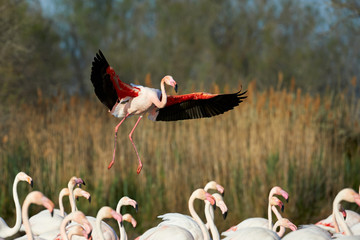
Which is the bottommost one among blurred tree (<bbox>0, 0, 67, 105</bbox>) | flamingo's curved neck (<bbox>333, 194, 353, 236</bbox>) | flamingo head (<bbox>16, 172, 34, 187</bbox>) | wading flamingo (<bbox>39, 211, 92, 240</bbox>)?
flamingo's curved neck (<bbox>333, 194, 353, 236</bbox>)

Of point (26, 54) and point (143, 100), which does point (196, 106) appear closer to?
point (143, 100)

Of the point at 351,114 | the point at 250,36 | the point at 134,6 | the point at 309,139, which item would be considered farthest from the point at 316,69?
the point at 309,139

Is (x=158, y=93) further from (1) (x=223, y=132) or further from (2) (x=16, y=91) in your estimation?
(2) (x=16, y=91)

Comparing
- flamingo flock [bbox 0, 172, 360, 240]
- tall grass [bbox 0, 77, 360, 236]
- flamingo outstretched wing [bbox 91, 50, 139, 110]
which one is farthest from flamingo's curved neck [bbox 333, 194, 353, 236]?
flamingo outstretched wing [bbox 91, 50, 139, 110]

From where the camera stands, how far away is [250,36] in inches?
818

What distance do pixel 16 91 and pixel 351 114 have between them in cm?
660

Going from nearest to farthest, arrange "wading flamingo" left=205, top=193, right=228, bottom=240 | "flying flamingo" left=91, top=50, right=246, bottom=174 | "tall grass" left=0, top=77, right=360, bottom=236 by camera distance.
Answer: "flying flamingo" left=91, top=50, right=246, bottom=174
"wading flamingo" left=205, top=193, right=228, bottom=240
"tall grass" left=0, top=77, right=360, bottom=236

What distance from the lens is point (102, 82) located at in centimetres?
326

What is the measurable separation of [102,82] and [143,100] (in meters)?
0.25

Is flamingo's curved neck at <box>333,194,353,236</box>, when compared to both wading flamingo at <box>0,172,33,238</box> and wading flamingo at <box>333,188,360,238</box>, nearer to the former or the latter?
wading flamingo at <box>333,188,360,238</box>

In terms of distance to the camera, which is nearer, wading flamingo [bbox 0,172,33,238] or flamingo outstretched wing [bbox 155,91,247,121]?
flamingo outstretched wing [bbox 155,91,247,121]

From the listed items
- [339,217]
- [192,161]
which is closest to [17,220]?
[339,217]

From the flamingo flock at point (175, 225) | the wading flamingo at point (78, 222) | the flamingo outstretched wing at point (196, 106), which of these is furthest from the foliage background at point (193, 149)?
the flamingo outstretched wing at point (196, 106)

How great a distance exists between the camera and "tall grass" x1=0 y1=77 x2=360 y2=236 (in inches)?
312
